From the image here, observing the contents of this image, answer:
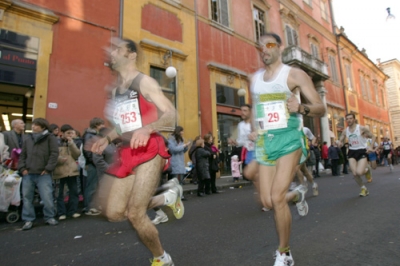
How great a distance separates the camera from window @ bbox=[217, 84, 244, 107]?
1412 centimetres

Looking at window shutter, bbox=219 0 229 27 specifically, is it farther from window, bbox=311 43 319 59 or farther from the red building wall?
window, bbox=311 43 319 59

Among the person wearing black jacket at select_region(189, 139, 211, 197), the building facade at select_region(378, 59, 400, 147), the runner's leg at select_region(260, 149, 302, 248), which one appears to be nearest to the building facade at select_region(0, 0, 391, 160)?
the runner's leg at select_region(260, 149, 302, 248)

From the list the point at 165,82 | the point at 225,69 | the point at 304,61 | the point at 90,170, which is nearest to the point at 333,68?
the point at 304,61

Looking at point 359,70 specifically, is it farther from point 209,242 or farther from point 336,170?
point 209,242

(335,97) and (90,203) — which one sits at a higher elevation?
(335,97)

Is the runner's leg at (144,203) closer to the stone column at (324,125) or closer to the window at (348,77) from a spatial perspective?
the stone column at (324,125)

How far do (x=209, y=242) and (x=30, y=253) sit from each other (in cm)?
210

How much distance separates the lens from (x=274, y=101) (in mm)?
2646

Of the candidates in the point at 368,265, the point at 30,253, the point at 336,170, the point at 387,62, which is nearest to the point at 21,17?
the point at 30,253

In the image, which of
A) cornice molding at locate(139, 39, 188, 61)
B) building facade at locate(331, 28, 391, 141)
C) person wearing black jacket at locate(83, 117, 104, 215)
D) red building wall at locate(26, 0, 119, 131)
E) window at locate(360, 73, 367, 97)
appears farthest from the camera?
window at locate(360, 73, 367, 97)

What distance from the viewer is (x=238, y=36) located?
15.6 m

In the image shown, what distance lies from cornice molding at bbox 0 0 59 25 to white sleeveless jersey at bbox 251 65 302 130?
28.7ft

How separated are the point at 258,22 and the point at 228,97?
6.27 metres

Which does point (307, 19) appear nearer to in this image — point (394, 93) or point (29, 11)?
point (29, 11)
